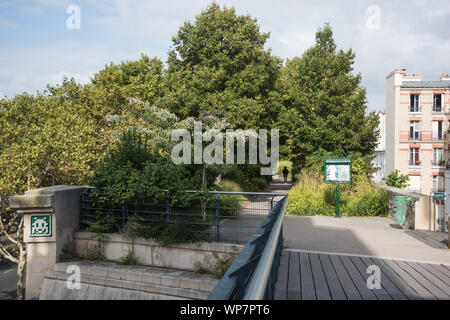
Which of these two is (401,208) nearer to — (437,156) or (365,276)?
(365,276)

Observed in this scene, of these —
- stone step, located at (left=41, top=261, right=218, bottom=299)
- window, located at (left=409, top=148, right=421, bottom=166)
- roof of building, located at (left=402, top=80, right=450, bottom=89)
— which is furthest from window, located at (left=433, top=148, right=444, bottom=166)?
stone step, located at (left=41, top=261, right=218, bottom=299)

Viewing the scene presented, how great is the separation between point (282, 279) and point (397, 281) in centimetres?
170

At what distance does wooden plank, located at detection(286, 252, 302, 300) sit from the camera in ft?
14.2

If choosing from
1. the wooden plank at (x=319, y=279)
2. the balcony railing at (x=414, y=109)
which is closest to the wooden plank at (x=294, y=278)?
the wooden plank at (x=319, y=279)

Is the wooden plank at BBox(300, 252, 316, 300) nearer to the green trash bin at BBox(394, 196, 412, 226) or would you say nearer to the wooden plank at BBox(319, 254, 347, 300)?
the wooden plank at BBox(319, 254, 347, 300)

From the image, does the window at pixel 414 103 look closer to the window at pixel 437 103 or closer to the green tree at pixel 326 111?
the window at pixel 437 103

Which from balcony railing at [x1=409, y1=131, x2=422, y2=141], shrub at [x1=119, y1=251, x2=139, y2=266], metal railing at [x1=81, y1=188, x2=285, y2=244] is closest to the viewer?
shrub at [x1=119, y1=251, x2=139, y2=266]

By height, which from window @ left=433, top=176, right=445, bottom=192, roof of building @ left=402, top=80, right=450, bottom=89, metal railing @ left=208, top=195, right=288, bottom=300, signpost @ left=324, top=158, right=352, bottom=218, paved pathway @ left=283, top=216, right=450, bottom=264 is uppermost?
roof of building @ left=402, top=80, right=450, bottom=89

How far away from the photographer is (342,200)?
13.7m

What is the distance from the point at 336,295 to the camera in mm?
4363

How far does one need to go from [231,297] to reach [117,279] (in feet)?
20.4

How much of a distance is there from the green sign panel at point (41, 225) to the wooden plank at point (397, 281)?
697 centimetres
